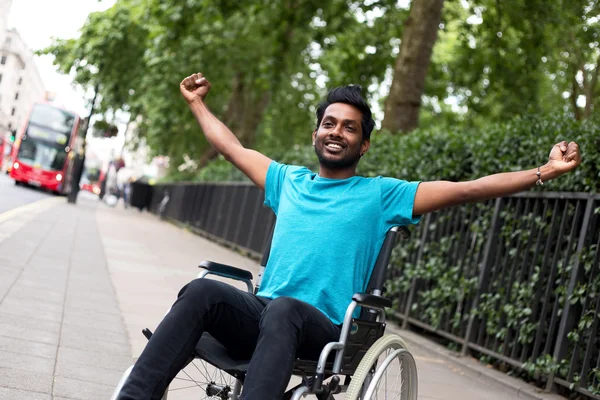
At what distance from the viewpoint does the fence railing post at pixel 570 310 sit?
21.7 ft

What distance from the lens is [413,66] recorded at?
14.2m

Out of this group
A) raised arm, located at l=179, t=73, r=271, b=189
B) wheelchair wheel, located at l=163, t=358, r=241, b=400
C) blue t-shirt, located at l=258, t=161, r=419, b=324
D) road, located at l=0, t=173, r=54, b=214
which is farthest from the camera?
road, located at l=0, t=173, r=54, b=214

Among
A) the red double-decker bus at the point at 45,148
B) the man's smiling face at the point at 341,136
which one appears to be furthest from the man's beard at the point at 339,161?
the red double-decker bus at the point at 45,148

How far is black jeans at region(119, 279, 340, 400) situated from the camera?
3.19 m

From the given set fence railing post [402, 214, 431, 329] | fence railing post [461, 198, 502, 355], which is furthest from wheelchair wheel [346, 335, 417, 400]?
fence railing post [402, 214, 431, 329]

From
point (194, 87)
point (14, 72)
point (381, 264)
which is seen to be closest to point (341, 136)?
point (381, 264)

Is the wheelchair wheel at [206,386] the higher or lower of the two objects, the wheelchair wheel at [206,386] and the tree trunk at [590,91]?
the lower

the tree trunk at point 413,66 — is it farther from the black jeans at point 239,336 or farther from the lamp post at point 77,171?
the lamp post at point 77,171

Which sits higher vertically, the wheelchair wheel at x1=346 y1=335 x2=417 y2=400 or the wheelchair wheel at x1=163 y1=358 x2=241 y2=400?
the wheelchair wheel at x1=346 y1=335 x2=417 y2=400

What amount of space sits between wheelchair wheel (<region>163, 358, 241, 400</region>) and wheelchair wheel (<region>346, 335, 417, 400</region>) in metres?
0.57

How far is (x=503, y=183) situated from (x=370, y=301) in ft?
2.43

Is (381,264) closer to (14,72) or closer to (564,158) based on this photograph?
(564,158)

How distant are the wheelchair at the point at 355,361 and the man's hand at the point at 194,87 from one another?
89 cm

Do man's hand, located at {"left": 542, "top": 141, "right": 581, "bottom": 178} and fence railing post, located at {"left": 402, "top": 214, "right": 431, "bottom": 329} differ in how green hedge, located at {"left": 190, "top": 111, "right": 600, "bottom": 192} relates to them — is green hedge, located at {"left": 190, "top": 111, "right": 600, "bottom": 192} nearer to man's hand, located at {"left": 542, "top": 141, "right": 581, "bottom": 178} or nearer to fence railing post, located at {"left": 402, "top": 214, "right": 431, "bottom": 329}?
fence railing post, located at {"left": 402, "top": 214, "right": 431, "bottom": 329}
